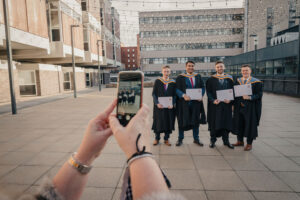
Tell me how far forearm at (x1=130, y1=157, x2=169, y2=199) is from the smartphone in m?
0.48

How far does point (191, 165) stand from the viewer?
13.5 ft

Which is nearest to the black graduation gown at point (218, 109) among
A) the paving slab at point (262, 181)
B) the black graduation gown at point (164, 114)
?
the black graduation gown at point (164, 114)

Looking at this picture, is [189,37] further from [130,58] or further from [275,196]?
[130,58]

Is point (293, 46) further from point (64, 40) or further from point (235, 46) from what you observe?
point (235, 46)

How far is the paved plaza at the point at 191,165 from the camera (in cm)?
322

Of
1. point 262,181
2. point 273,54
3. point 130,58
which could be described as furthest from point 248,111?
point 130,58

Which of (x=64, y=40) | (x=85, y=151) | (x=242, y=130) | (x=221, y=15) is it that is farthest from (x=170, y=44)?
(x=85, y=151)

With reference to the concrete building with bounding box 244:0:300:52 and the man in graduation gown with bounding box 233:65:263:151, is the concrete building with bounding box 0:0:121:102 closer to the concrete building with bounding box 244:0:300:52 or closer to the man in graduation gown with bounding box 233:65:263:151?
the man in graduation gown with bounding box 233:65:263:151

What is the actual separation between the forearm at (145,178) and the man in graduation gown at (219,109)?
451cm

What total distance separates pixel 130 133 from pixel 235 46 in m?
56.9

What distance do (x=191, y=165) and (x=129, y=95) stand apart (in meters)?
3.05

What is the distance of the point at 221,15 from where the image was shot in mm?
50312

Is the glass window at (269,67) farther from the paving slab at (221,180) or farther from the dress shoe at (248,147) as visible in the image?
the paving slab at (221,180)

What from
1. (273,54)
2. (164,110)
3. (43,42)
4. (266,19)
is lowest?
(164,110)
